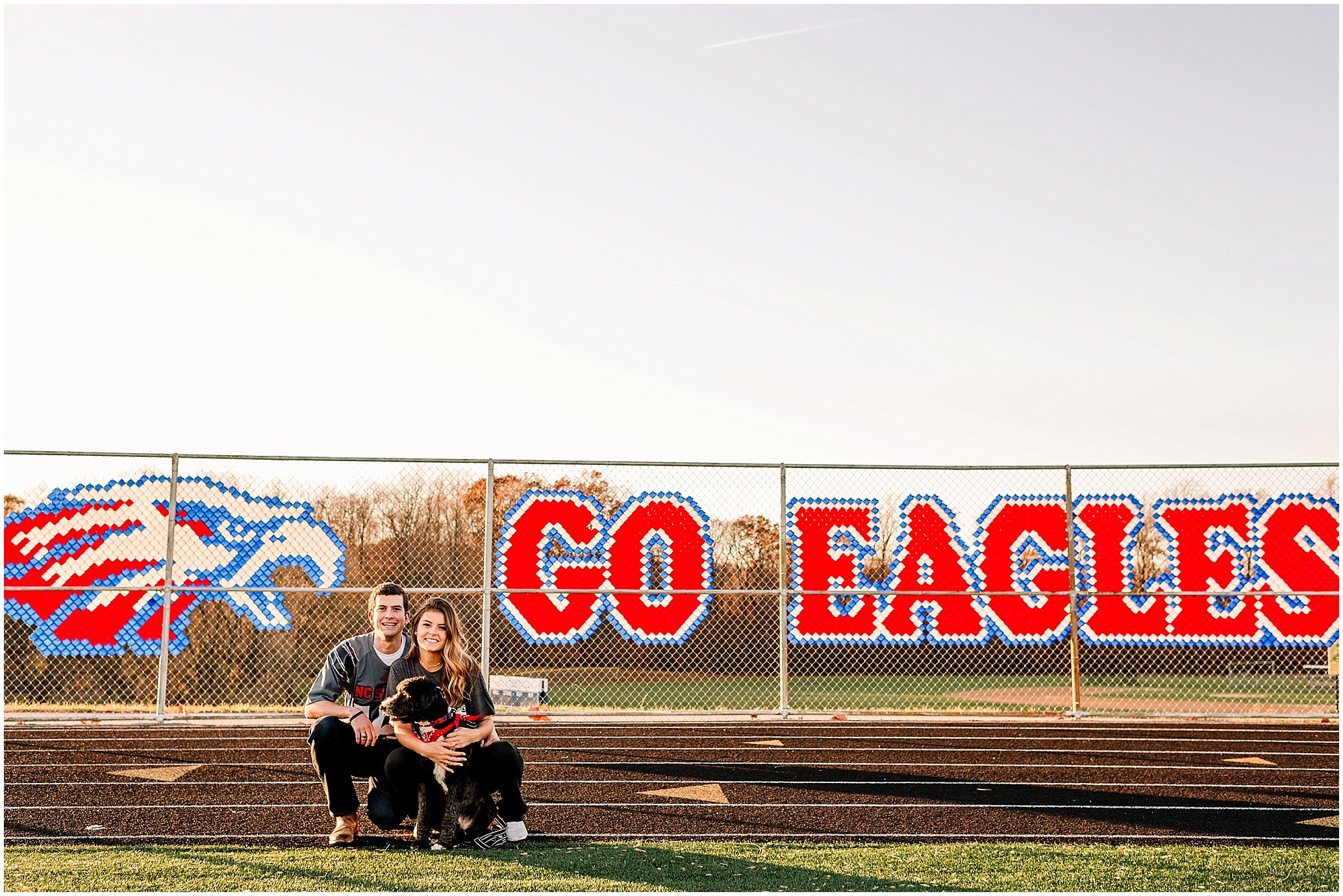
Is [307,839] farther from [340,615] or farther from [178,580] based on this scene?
[340,615]

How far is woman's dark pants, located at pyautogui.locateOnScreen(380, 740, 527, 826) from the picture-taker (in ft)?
16.6

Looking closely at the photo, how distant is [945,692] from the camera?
17.7m

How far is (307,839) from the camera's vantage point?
18.4 feet

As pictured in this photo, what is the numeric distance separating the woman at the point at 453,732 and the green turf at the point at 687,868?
32 centimetres

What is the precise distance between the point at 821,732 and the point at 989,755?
186 cm

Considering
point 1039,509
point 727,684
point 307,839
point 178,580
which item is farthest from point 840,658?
point 307,839

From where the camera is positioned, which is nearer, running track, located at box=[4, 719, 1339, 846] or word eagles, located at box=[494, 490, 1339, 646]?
running track, located at box=[4, 719, 1339, 846]

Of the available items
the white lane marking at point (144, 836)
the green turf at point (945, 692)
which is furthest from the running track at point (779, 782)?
the green turf at point (945, 692)

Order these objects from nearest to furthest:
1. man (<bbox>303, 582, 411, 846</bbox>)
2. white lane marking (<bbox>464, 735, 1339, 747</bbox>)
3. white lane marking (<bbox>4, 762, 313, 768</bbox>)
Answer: man (<bbox>303, 582, 411, 846</bbox>) → white lane marking (<bbox>4, 762, 313, 768</bbox>) → white lane marking (<bbox>464, 735, 1339, 747</bbox>)

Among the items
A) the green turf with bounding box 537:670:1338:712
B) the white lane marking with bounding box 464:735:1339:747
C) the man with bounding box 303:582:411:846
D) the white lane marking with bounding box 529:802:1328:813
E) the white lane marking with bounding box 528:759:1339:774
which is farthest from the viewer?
the green turf with bounding box 537:670:1338:712

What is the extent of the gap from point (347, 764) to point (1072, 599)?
866 centimetres

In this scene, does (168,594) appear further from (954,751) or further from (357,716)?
(954,751)

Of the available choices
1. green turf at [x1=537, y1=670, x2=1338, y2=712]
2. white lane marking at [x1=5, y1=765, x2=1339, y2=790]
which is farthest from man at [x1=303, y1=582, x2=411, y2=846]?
green turf at [x1=537, y1=670, x2=1338, y2=712]

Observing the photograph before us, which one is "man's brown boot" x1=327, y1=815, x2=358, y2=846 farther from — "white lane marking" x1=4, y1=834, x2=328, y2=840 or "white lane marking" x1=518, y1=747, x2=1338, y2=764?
"white lane marking" x1=518, y1=747, x2=1338, y2=764
